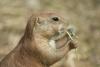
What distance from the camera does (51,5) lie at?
1148 cm

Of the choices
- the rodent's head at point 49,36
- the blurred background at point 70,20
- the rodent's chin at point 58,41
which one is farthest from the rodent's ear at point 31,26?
the blurred background at point 70,20

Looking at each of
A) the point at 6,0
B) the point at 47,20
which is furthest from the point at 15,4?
the point at 47,20

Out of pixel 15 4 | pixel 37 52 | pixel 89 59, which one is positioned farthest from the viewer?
pixel 15 4

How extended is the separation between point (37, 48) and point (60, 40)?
0.30 meters

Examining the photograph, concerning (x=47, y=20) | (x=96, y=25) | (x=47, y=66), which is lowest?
(x=96, y=25)

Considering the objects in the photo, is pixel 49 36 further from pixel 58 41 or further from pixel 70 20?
pixel 70 20

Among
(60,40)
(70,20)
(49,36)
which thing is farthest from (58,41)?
(70,20)

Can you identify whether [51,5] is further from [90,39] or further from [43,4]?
[90,39]

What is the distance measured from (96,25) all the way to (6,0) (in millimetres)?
1972

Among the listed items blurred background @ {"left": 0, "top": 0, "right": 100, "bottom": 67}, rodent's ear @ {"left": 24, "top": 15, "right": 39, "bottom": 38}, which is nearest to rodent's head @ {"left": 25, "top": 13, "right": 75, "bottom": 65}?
rodent's ear @ {"left": 24, "top": 15, "right": 39, "bottom": 38}

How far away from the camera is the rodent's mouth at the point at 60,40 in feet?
17.2

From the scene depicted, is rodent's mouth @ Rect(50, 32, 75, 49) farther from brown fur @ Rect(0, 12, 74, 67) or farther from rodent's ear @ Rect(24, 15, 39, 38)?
rodent's ear @ Rect(24, 15, 39, 38)

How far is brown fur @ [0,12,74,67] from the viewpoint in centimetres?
512

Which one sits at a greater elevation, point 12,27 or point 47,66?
point 47,66
